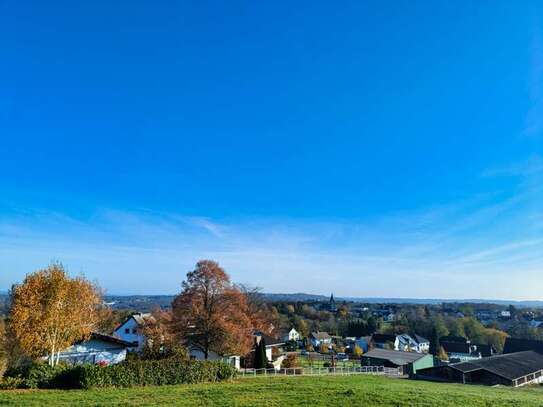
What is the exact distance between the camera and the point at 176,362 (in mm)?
A: 24859

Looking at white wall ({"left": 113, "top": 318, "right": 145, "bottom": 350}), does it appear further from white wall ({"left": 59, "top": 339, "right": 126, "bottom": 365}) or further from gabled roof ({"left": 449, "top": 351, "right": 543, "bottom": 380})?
gabled roof ({"left": 449, "top": 351, "right": 543, "bottom": 380})

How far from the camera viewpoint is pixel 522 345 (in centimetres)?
7581

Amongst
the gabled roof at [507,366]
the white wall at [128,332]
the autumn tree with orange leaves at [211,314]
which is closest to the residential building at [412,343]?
the gabled roof at [507,366]

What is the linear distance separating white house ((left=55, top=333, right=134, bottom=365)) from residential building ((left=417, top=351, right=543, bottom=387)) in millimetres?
35042

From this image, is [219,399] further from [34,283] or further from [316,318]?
[316,318]

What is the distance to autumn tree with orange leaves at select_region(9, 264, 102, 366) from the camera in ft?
83.5

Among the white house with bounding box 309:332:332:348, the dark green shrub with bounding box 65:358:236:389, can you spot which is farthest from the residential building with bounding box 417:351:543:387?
the white house with bounding box 309:332:332:348

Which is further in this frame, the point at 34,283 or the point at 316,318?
the point at 316,318

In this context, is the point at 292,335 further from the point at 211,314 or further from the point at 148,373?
the point at 148,373

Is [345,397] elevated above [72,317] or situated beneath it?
situated beneath

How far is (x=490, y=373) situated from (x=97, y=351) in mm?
42314

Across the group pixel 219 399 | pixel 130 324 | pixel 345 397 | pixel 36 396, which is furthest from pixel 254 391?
pixel 130 324

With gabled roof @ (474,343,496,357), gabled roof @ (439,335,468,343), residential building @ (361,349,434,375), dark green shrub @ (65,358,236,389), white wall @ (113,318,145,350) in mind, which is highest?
dark green shrub @ (65,358,236,389)

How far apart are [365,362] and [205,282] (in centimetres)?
4600
